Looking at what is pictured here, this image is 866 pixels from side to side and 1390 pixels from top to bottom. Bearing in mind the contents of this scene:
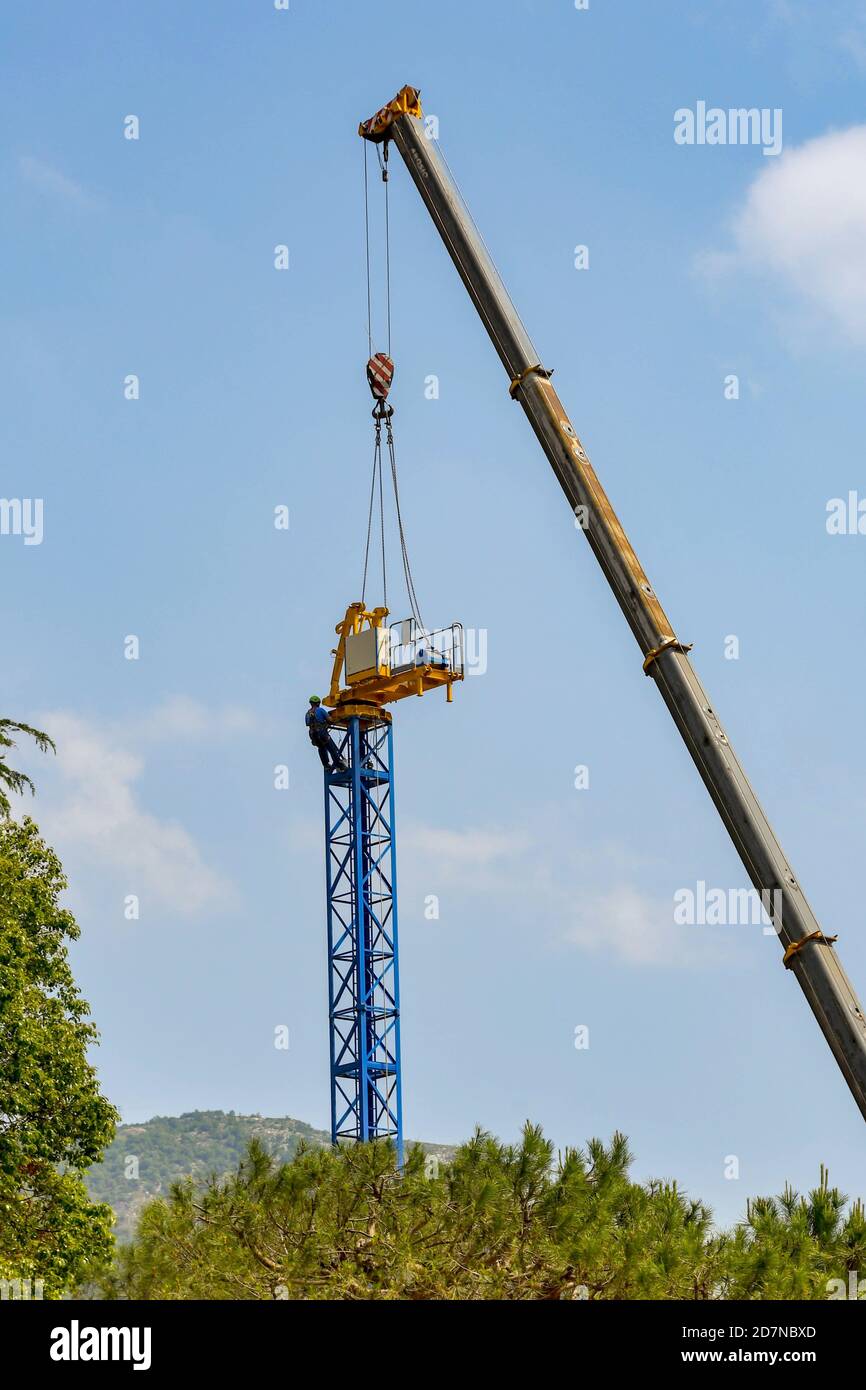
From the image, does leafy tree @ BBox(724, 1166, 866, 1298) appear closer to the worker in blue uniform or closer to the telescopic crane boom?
the telescopic crane boom

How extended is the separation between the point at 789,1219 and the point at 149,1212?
19.5ft

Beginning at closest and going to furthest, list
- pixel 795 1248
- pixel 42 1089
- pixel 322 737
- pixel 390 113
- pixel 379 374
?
pixel 795 1248
pixel 390 113
pixel 42 1089
pixel 379 374
pixel 322 737

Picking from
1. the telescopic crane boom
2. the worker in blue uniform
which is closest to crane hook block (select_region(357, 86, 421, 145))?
the telescopic crane boom

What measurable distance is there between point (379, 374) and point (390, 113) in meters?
17.3

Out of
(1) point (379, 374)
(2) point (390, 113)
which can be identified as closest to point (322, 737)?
(1) point (379, 374)

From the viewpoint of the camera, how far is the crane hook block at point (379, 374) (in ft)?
133

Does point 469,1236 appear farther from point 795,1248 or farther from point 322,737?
point 322,737

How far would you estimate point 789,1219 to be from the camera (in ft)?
52.3

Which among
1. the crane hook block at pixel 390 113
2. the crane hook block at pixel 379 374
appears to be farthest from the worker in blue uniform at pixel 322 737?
the crane hook block at pixel 390 113

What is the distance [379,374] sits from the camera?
4072 centimetres

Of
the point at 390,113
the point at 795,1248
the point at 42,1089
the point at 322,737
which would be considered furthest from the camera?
the point at 322,737

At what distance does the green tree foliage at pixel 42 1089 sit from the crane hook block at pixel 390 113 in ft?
46.2

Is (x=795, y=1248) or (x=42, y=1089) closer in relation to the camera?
(x=795, y=1248)

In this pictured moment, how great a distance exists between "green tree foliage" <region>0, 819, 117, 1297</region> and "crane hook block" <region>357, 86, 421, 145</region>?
1407 centimetres
